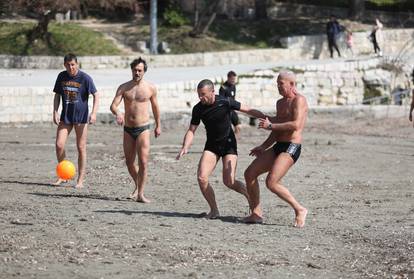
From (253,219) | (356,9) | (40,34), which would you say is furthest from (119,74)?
(253,219)

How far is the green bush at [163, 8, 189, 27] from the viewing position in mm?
38938

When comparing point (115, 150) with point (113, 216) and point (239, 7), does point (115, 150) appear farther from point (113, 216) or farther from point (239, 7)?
point (239, 7)

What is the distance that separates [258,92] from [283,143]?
63.7 ft

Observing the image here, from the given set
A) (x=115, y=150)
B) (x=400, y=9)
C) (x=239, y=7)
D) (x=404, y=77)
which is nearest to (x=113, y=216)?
(x=115, y=150)

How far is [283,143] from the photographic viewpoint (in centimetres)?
1100

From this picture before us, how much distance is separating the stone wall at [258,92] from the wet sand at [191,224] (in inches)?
169

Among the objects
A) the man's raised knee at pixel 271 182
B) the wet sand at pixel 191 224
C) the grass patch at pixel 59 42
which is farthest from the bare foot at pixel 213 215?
the grass patch at pixel 59 42

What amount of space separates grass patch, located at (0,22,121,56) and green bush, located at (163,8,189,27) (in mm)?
3375

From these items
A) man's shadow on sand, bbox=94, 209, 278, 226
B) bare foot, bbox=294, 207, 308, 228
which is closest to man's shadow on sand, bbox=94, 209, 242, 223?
man's shadow on sand, bbox=94, 209, 278, 226

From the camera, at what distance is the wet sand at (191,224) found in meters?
8.88

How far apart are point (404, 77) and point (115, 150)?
18.9 meters

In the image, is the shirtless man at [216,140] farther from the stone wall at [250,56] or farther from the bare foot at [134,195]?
the stone wall at [250,56]

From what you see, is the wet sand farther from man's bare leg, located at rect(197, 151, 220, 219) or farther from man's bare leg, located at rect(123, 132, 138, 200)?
man's bare leg, located at rect(123, 132, 138, 200)

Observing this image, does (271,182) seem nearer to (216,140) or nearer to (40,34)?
(216,140)
